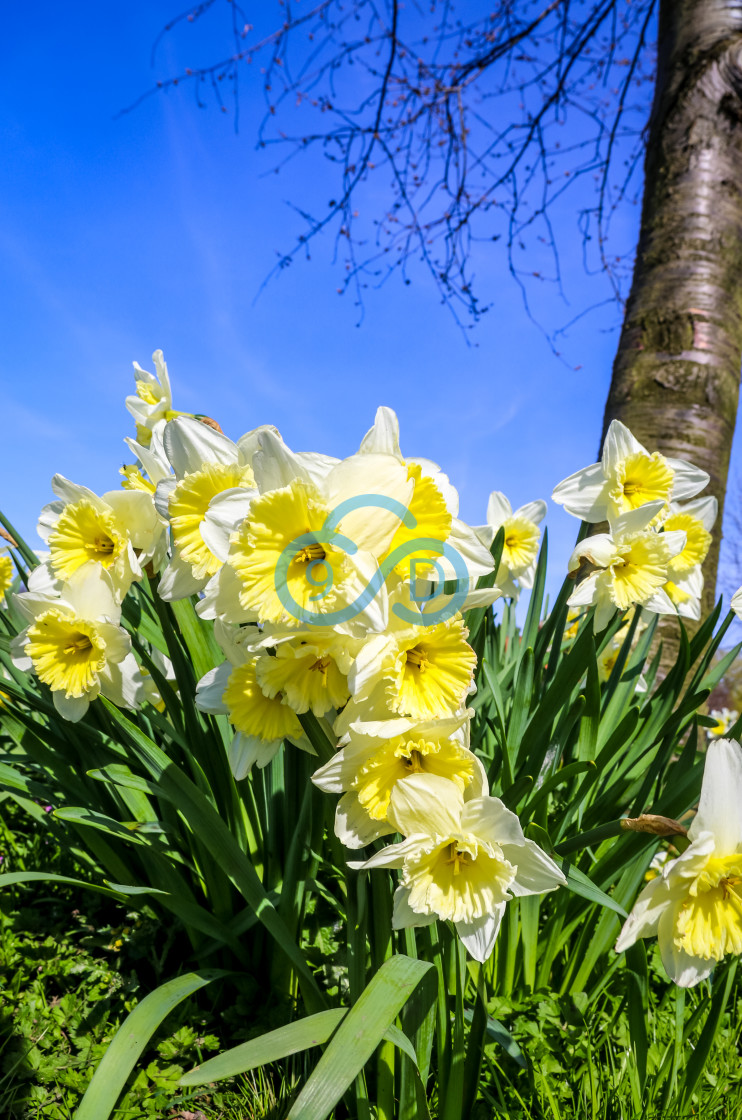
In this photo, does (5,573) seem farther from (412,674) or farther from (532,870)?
(532,870)

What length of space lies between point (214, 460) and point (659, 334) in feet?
9.25

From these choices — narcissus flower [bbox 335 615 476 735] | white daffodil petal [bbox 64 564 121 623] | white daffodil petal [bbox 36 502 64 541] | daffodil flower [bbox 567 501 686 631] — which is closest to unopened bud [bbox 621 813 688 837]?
narcissus flower [bbox 335 615 476 735]

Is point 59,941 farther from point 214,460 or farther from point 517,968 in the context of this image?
point 214,460

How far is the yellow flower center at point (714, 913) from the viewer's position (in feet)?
3.08

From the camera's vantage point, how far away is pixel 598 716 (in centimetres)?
151

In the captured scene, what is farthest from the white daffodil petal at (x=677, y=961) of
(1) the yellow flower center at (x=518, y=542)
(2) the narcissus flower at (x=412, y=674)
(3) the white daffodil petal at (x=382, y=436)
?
(1) the yellow flower center at (x=518, y=542)

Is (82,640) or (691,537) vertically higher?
(691,537)

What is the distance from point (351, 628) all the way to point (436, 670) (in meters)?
0.14

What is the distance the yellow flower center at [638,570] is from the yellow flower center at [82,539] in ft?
3.12

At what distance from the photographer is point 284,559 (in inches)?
33.6

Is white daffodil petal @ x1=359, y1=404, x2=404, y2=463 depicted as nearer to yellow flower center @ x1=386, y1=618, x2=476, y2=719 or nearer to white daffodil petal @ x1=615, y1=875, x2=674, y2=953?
yellow flower center @ x1=386, y1=618, x2=476, y2=719

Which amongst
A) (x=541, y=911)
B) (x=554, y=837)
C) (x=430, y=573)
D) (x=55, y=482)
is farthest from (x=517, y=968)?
(x=55, y=482)

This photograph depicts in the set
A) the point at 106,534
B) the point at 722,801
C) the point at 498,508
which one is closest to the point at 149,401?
the point at 106,534

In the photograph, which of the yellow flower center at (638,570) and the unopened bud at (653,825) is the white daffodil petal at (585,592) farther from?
the unopened bud at (653,825)
